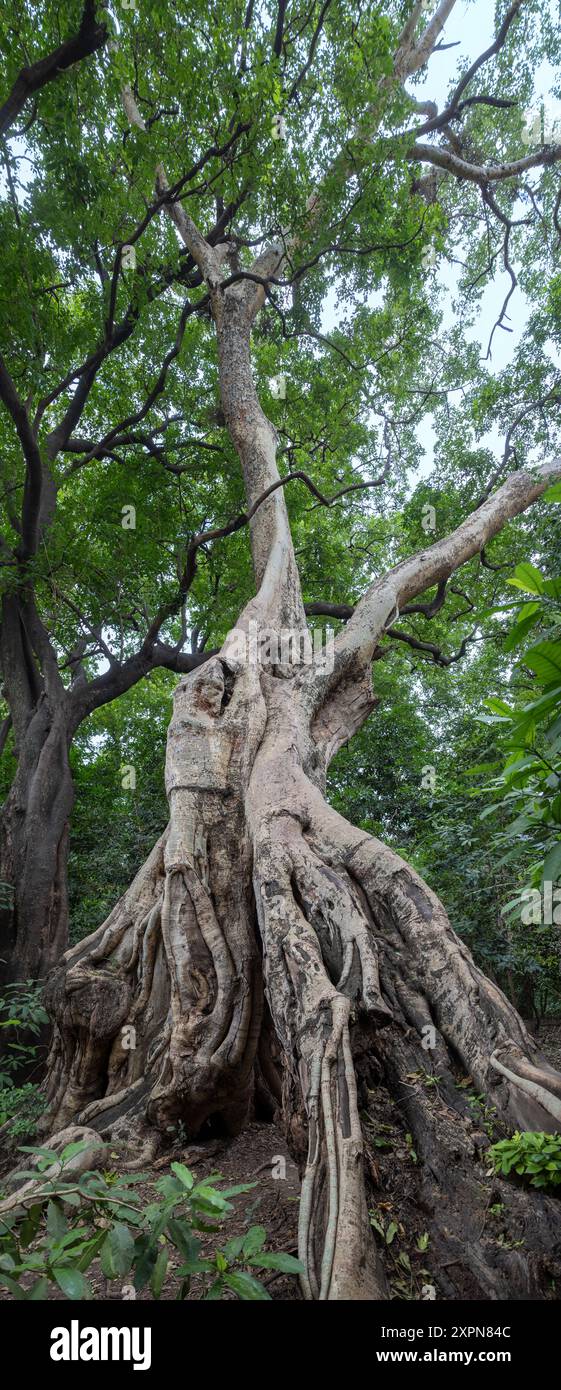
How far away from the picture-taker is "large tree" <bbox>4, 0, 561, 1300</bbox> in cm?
216

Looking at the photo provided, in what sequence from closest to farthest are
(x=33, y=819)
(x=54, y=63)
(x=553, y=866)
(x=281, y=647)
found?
(x=553, y=866)
(x=54, y=63)
(x=281, y=647)
(x=33, y=819)

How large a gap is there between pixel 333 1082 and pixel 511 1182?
54 centimetres

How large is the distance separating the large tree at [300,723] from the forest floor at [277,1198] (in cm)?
7

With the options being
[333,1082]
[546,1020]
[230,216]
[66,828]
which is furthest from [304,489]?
[333,1082]

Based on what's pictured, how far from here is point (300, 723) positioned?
459 cm

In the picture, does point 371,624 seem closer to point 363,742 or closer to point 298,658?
point 298,658

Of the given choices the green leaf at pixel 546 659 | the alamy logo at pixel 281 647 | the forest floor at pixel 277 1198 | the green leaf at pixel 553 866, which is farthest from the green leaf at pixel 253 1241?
the alamy logo at pixel 281 647

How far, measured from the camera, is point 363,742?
9.13m

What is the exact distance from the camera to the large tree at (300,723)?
85.1 inches
